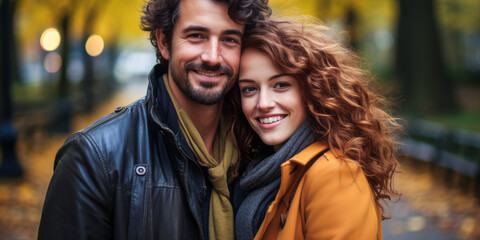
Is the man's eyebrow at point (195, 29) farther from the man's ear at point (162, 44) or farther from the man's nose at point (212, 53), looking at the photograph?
the man's ear at point (162, 44)

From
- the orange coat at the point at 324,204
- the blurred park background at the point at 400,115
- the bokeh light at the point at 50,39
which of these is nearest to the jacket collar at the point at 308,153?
the orange coat at the point at 324,204

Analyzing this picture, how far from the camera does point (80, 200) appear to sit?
2252 mm

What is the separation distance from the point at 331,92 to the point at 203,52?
31.6 inches

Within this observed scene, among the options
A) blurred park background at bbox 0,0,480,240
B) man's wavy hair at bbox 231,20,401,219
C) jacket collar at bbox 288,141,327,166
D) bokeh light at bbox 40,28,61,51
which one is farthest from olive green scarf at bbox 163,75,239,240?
bokeh light at bbox 40,28,61,51

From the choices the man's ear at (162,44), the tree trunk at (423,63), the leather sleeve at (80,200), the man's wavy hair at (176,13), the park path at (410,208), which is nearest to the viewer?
the leather sleeve at (80,200)

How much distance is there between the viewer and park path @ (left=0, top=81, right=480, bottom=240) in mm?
6059

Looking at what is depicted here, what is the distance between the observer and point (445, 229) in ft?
20.4

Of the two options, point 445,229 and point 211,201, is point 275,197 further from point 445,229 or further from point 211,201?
point 445,229

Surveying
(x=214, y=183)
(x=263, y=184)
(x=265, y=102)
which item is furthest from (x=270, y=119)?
(x=214, y=183)

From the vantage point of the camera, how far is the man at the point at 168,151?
2.28 metres

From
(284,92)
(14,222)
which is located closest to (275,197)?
(284,92)

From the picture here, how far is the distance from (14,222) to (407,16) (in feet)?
34.4

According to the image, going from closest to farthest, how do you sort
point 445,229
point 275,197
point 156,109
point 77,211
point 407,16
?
1. point 77,211
2. point 156,109
3. point 275,197
4. point 445,229
5. point 407,16

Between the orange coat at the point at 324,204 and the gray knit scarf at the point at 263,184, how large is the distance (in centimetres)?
12
